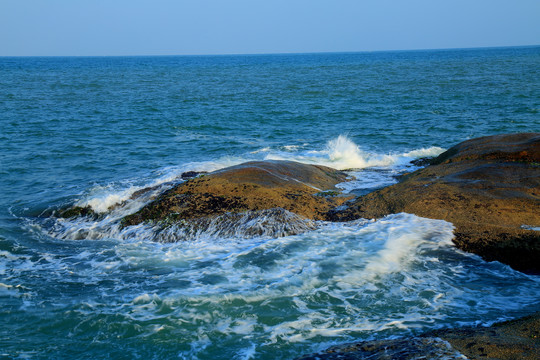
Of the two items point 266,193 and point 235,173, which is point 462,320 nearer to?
point 266,193

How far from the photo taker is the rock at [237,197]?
369 inches

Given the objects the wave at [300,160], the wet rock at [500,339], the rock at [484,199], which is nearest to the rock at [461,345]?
the wet rock at [500,339]

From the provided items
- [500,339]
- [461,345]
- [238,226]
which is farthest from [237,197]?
[500,339]

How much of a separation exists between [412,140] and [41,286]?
15100 millimetres

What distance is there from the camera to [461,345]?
4.96 metres

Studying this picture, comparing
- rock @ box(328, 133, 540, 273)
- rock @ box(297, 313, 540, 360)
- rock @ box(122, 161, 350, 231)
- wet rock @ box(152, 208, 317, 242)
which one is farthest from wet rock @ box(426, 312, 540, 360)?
rock @ box(122, 161, 350, 231)

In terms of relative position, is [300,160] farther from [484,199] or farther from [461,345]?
[461,345]

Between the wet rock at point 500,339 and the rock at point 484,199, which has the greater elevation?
the rock at point 484,199

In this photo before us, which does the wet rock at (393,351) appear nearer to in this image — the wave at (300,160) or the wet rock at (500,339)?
the wet rock at (500,339)

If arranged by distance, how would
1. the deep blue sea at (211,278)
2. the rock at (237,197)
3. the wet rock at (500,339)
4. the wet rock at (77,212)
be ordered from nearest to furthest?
the wet rock at (500,339)
the deep blue sea at (211,278)
the rock at (237,197)
the wet rock at (77,212)

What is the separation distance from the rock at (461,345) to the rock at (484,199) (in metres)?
2.27

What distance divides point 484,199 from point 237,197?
14.7ft

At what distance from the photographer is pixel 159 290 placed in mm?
7125

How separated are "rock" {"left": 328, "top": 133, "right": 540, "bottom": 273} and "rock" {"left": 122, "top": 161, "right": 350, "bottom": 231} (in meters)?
0.62
